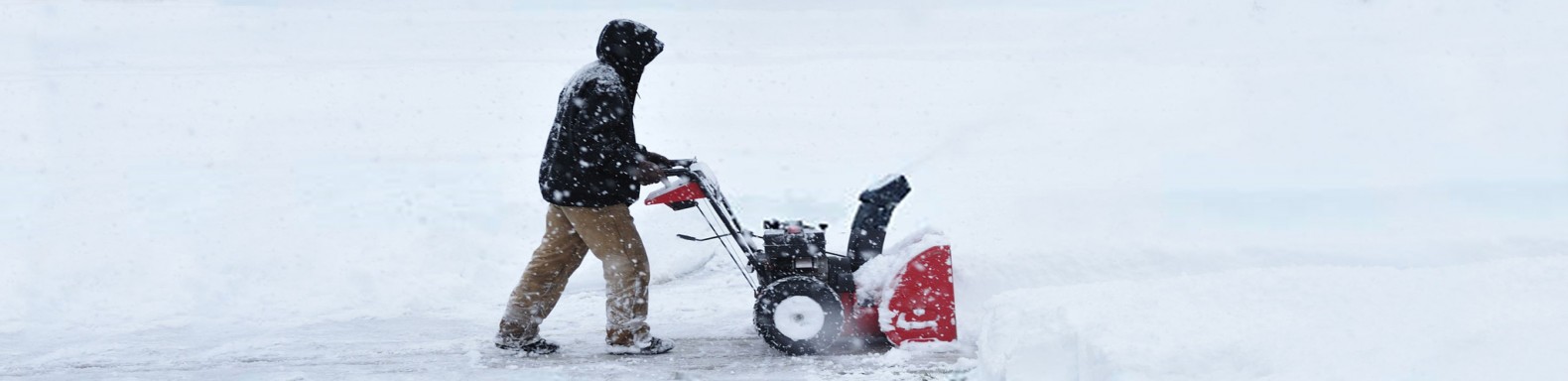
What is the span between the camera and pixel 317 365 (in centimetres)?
461

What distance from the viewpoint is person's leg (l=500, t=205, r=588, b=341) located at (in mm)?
4703

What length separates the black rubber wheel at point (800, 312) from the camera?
14.8 ft

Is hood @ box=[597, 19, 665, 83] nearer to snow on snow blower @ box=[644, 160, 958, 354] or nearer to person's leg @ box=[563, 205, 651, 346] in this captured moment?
snow on snow blower @ box=[644, 160, 958, 354]

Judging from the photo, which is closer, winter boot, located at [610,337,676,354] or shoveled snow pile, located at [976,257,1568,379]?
shoveled snow pile, located at [976,257,1568,379]

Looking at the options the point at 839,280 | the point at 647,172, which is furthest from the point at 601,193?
the point at 839,280

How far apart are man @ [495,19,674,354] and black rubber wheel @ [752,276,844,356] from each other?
0.54 meters

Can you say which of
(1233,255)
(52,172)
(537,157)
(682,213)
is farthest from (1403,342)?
(52,172)

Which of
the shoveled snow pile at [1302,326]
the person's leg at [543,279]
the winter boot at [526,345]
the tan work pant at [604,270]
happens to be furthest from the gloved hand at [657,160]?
the shoveled snow pile at [1302,326]

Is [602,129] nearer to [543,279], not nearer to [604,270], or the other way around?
[604,270]

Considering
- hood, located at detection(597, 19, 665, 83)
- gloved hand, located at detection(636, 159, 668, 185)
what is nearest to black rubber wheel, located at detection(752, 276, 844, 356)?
gloved hand, located at detection(636, 159, 668, 185)

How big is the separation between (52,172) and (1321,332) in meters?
12.5

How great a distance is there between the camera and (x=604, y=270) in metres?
4.57

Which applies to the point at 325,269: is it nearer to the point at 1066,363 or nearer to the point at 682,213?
the point at 682,213

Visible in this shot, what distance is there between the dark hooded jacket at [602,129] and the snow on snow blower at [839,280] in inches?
7.1
